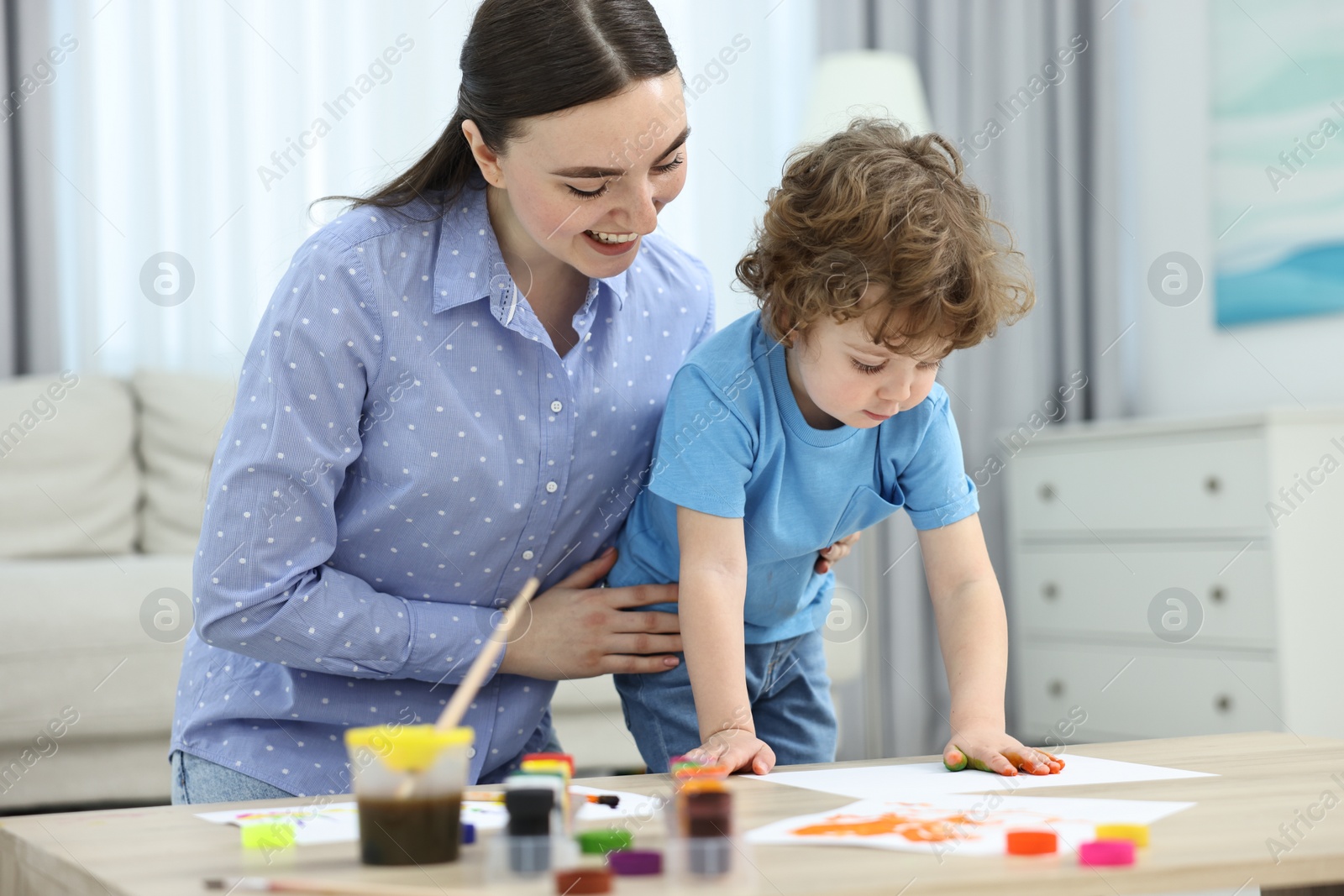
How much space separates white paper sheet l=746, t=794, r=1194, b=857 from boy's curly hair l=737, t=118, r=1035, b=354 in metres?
0.44

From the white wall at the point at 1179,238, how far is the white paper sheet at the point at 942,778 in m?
2.36

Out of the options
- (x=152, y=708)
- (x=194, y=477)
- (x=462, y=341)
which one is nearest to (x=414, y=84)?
(x=194, y=477)

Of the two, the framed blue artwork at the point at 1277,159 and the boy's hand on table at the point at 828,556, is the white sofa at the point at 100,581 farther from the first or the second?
the framed blue artwork at the point at 1277,159

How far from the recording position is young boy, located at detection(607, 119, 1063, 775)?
3.56ft

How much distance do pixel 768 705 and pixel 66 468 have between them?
1828 mm

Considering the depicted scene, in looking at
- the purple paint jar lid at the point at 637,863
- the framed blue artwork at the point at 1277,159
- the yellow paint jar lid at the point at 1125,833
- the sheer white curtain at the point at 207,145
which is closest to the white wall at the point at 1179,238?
the framed blue artwork at the point at 1277,159

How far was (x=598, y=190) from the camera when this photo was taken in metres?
1.07

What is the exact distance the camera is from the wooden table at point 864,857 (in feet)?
1.92

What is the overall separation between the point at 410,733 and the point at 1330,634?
2.40 metres

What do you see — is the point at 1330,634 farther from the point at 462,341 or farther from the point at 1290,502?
the point at 462,341

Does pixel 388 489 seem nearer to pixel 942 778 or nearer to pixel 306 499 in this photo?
pixel 306 499

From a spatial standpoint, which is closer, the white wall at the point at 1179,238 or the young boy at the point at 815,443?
the young boy at the point at 815,443

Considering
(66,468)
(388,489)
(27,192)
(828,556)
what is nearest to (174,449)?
(66,468)

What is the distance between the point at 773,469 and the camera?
1.16 meters
